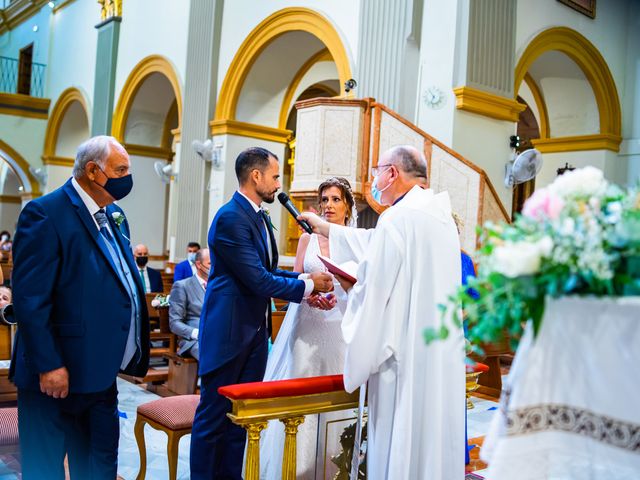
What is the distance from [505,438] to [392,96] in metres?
7.36

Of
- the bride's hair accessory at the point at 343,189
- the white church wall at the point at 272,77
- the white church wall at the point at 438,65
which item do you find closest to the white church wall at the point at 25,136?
the white church wall at the point at 272,77

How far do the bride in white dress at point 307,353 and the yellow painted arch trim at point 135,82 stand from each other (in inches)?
387

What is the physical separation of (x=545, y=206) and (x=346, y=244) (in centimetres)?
205

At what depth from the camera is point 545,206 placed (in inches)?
54.2

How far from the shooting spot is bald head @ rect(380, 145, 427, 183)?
9.45ft

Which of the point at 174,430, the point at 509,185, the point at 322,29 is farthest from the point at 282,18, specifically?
the point at 174,430

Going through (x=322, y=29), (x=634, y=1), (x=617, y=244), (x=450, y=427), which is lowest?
(x=450, y=427)

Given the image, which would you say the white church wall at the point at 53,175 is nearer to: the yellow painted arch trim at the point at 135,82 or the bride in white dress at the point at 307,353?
the yellow painted arch trim at the point at 135,82

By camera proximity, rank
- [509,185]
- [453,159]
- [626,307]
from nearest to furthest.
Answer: [626,307] → [453,159] → [509,185]

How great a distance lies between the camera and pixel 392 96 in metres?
8.34

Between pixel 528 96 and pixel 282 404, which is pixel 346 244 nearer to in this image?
pixel 282 404

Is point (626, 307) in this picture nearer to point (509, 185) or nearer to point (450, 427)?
point (450, 427)

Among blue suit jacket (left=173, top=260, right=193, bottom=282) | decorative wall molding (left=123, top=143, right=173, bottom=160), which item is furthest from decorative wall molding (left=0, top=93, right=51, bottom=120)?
blue suit jacket (left=173, top=260, right=193, bottom=282)

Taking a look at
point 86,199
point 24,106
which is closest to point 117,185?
point 86,199
